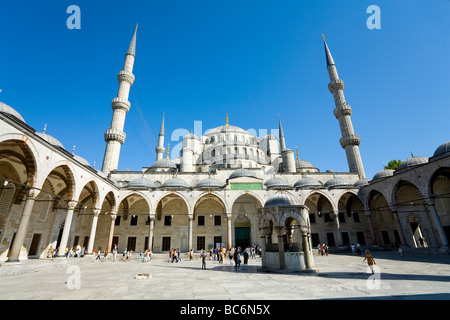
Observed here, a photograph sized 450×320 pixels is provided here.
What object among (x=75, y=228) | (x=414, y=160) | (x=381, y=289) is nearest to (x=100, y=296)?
(x=381, y=289)

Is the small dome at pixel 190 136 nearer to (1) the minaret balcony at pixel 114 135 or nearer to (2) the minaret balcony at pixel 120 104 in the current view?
(2) the minaret balcony at pixel 120 104

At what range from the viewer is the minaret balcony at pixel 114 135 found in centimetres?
2430

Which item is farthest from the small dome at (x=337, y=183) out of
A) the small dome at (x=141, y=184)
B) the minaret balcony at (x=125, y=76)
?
the minaret balcony at (x=125, y=76)

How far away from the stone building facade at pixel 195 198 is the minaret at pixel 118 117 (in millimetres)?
119

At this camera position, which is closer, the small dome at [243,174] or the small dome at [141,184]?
the small dome at [141,184]

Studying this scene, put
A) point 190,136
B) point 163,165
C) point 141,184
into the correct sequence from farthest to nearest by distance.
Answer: point 190,136
point 163,165
point 141,184

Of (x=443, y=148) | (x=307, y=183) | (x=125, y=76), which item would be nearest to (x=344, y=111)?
(x=443, y=148)

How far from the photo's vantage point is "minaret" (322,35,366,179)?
26.6 metres

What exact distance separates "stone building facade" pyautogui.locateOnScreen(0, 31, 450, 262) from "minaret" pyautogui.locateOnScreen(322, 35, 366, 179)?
13cm

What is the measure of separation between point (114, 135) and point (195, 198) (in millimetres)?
12657

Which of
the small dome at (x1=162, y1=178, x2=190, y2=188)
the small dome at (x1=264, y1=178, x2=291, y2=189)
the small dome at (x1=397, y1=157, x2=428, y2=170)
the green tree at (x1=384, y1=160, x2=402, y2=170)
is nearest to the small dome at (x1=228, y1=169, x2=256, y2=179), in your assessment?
the small dome at (x1=264, y1=178, x2=291, y2=189)

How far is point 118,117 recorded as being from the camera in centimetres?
2545

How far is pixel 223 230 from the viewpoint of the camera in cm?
2166

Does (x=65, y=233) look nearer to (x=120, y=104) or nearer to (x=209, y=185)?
(x=209, y=185)
